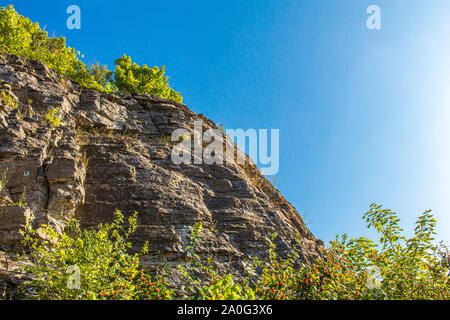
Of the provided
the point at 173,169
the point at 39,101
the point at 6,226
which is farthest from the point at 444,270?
the point at 39,101

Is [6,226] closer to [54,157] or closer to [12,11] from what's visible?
[54,157]

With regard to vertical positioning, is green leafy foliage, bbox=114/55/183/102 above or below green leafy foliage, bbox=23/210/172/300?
above

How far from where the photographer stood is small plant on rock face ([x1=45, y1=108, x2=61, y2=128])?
9812mm

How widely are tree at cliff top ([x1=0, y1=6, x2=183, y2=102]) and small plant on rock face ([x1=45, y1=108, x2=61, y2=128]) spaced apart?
119 inches

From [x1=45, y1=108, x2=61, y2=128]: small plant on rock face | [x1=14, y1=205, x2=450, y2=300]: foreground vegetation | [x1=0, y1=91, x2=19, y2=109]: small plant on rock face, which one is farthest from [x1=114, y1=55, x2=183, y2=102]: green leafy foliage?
[x1=14, y1=205, x2=450, y2=300]: foreground vegetation

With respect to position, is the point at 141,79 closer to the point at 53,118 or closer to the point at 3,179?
the point at 53,118

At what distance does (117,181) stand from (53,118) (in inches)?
108

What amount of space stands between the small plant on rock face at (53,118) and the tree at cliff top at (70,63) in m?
3.01

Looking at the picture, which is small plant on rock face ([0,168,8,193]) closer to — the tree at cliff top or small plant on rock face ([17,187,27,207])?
small plant on rock face ([17,187,27,207])

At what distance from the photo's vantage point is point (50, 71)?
11633mm

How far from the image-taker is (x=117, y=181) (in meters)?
9.55

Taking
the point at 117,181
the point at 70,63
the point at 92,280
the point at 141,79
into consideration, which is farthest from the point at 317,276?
the point at 141,79

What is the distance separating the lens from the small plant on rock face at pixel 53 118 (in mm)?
9812
